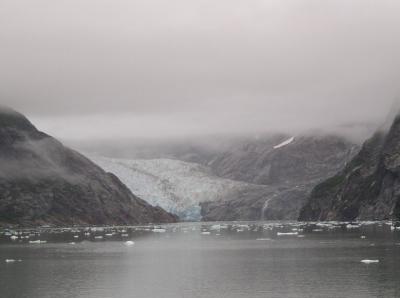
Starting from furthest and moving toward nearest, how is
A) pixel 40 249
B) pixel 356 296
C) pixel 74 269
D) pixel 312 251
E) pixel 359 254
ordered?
pixel 40 249
pixel 312 251
pixel 359 254
pixel 74 269
pixel 356 296

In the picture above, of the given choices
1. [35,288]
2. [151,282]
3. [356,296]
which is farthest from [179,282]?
[356,296]

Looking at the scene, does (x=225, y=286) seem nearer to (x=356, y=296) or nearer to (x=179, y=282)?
(x=179, y=282)

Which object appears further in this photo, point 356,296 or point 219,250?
point 219,250

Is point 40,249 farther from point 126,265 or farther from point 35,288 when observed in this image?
point 35,288

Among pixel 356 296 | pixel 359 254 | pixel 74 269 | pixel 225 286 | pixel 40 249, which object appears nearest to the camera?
pixel 356 296

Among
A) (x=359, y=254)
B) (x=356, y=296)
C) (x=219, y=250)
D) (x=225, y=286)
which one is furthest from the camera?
(x=219, y=250)

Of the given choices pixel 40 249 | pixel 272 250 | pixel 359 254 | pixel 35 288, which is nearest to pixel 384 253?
pixel 359 254

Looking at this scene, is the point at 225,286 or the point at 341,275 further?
the point at 341,275

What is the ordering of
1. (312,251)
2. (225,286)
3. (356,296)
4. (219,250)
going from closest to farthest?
(356,296)
(225,286)
(312,251)
(219,250)
